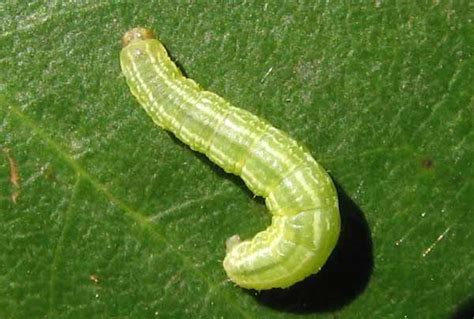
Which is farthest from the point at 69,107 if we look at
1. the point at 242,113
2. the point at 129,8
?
the point at 242,113

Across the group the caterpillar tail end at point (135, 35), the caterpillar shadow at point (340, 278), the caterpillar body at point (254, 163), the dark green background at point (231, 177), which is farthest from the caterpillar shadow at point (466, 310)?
the caterpillar tail end at point (135, 35)

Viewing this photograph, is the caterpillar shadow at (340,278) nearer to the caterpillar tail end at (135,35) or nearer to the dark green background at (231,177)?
the dark green background at (231,177)

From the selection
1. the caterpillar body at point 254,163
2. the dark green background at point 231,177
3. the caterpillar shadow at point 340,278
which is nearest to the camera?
the caterpillar body at point 254,163

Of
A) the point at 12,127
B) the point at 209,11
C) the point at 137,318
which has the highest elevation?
the point at 209,11

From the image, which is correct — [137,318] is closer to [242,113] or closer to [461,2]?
[242,113]

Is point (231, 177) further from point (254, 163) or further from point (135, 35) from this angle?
point (135, 35)
